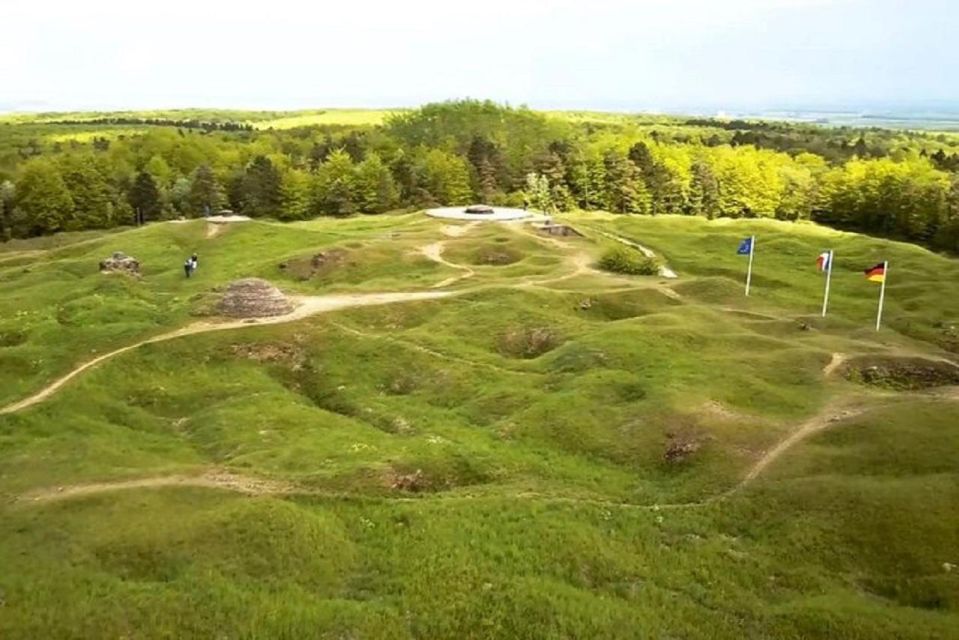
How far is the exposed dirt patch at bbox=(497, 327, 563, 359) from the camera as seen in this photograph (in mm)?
51812

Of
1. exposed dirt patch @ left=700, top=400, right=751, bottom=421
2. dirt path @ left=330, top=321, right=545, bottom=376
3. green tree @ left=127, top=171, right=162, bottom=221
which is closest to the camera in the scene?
exposed dirt patch @ left=700, top=400, right=751, bottom=421

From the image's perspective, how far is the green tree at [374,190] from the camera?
409 ft

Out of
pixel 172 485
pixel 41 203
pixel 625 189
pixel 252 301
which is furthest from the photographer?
pixel 625 189

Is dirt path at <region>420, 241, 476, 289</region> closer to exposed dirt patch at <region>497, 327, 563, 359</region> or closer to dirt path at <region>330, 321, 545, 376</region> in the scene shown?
dirt path at <region>330, 321, 545, 376</region>

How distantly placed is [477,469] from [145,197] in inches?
3887

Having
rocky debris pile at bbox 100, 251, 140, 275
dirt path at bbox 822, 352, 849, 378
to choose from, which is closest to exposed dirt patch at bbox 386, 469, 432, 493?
dirt path at bbox 822, 352, 849, 378

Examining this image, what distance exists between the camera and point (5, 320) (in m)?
54.6

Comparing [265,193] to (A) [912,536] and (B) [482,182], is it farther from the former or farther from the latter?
(A) [912,536]

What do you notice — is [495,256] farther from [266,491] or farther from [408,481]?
[266,491]

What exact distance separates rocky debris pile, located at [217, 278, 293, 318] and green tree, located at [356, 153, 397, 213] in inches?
2735

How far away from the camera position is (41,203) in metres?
111

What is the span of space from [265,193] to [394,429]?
90278 millimetres

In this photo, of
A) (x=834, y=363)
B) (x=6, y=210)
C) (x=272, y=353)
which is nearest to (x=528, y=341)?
(x=272, y=353)

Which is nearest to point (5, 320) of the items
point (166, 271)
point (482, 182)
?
point (166, 271)
